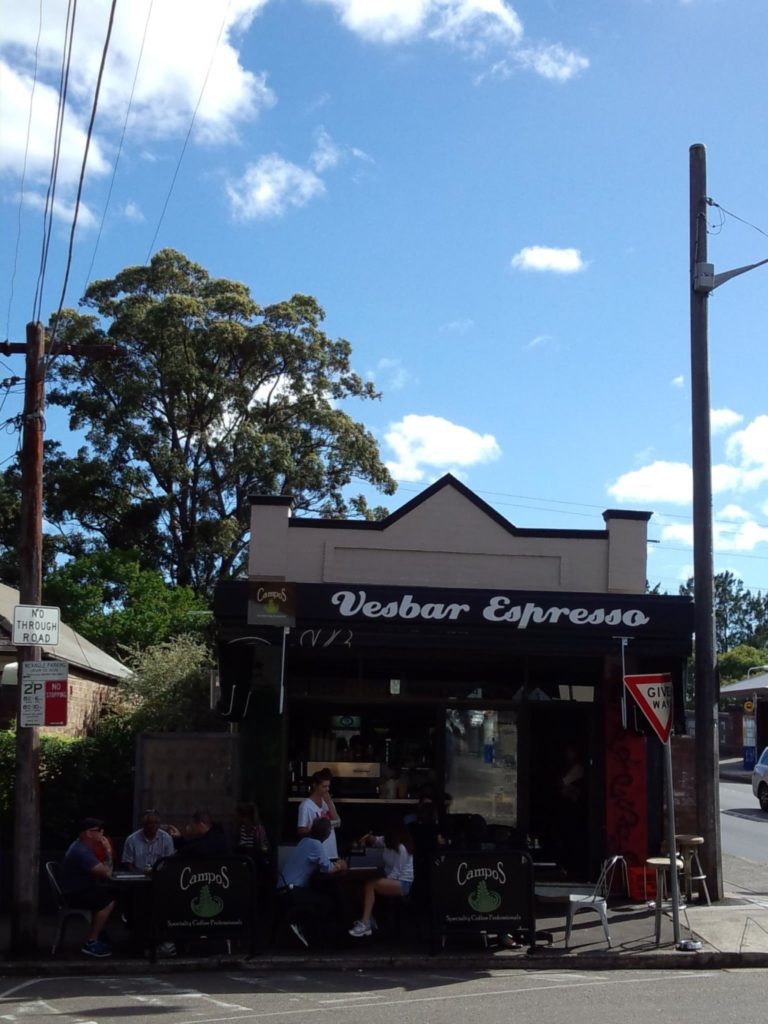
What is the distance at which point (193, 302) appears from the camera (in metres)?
37.5

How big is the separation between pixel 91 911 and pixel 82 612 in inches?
961

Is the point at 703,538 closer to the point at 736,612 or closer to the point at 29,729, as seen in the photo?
the point at 29,729

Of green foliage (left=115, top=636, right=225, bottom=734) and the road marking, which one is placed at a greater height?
green foliage (left=115, top=636, right=225, bottom=734)

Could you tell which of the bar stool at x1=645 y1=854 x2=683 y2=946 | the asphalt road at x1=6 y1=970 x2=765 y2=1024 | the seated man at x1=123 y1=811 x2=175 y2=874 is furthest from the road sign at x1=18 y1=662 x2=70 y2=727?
the bar stool at x1=645 y1=854 x2=683 y2=946

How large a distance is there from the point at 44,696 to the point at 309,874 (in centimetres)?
312

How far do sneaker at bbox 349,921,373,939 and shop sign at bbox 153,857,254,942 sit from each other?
3.49 feet

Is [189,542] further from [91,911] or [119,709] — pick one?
[91,911]

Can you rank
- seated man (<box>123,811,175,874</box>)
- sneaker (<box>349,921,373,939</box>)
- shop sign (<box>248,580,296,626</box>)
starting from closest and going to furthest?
1. sneaker (<box>349,921,373,939</box>)
2. seated man (<box>123,811,175,874</box>)
3. shop sign (<box>248,580,296,626</box>)

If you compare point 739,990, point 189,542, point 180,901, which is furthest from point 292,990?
point 189,542

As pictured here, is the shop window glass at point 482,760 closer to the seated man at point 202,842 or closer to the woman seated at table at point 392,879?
the woman seated at table at point 392,879

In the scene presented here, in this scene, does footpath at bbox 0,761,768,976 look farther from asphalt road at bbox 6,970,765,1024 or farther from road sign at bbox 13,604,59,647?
road sign at bbox 13,604,59,647

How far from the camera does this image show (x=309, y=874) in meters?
11.8

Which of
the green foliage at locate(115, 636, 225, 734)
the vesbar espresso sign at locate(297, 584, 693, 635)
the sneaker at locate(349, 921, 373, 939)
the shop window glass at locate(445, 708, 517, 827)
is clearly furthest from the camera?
the green foliage at locate(115, 636, 225, 734)

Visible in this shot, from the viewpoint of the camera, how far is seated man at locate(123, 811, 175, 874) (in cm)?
1252
